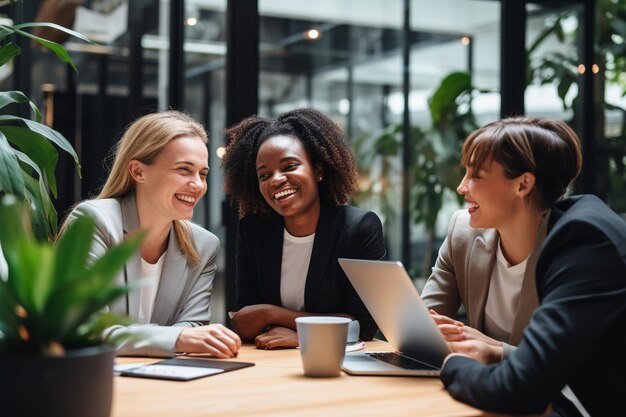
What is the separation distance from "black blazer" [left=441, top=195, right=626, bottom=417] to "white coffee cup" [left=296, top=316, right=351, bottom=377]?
241 millimetres

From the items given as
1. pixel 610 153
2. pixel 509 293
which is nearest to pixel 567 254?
pixel 509 293

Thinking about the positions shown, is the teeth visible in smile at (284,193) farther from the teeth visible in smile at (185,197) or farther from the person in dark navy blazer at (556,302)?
the person in dark navy blazer at (556,302)

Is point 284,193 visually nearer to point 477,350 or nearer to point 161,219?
point 161,219

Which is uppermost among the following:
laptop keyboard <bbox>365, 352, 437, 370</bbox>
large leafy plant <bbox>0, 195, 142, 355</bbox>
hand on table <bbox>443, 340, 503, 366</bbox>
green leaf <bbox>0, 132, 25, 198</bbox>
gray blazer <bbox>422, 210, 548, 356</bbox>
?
green leaf <bbox>0, 132, 25, 198</bbox>

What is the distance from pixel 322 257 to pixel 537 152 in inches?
30.9

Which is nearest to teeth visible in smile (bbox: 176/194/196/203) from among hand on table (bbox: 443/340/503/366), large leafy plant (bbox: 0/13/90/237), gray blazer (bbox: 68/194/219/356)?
gray blazer (bbox: 68/194/219/356)

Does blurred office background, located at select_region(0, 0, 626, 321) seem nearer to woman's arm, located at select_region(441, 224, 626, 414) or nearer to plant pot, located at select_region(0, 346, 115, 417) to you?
woman's arm, located at select_region(441, 224, 626, 414)

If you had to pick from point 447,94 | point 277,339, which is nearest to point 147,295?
point 277,339

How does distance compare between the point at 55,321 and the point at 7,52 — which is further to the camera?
the point at 7,52

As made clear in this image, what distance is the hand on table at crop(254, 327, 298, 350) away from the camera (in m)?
2.15

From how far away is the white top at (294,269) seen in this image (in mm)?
2520

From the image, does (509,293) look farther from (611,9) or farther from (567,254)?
(611,9)

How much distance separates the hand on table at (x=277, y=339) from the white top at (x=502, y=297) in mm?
535

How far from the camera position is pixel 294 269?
8.37 feet
